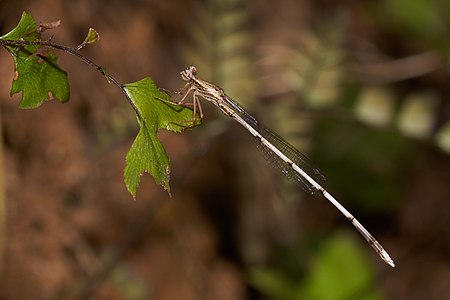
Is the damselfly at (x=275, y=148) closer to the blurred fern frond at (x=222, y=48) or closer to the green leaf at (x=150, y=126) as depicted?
the green leaf at (x=150, y=126)

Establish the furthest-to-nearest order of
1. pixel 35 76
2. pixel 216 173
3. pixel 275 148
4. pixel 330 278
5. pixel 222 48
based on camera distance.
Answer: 1. pixel 216 173
2. pixel 330 278
3. pixel 222 48
4. pixel 275 148
5. pixel 35 76

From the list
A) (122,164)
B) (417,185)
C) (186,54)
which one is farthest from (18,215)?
(417,185)

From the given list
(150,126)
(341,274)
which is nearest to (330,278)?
(341,274)

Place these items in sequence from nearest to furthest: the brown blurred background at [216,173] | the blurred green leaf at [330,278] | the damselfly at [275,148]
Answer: the damselfly at [275,148], the brown blurred background at [216,173], the blurred green leaf at [330,278]

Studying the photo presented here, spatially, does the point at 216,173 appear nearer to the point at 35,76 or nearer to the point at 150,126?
the point at 150,126

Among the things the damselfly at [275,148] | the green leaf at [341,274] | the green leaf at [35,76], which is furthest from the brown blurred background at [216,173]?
the green leaf at [35,76]

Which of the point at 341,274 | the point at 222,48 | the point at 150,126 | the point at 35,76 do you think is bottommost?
the point at 150,126
